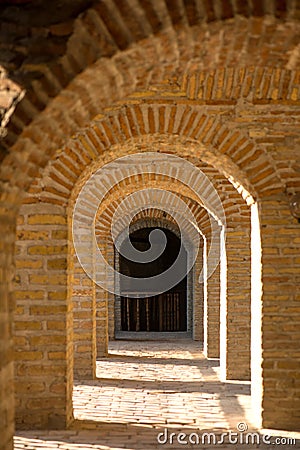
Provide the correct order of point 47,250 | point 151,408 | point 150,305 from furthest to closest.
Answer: point 150,305 → point 151,408 → point 47,250

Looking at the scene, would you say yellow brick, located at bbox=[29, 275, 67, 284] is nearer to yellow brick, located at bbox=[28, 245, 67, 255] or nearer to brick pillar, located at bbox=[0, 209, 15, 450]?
yellow brick, located at bbox=[28, 245, 67, 255]

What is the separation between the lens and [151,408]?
757cm

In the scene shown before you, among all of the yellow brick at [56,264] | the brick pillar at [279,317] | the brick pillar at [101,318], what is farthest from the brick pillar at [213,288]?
the yellow brick at [56,264]

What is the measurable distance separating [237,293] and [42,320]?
143 inches

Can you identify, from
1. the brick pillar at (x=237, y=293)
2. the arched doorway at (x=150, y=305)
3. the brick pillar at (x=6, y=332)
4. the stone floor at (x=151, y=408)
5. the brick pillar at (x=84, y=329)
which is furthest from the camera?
the arched doorway at (x=150, y=305)

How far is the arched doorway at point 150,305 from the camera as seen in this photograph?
17938mm

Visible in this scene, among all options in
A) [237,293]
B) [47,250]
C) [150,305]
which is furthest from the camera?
[150,305]

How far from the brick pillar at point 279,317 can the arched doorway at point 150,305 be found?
35.2ft

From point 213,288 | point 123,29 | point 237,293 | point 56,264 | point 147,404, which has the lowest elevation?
point 147,404

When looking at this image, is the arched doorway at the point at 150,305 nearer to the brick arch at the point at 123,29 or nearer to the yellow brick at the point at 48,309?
the yellow brick at the point at 48,309

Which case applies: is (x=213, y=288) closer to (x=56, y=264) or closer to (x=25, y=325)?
(x=56, y=264)

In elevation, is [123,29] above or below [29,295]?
above

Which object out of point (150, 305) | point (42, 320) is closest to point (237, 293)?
point (42, 320)

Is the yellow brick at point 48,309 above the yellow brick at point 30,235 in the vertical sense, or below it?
below
